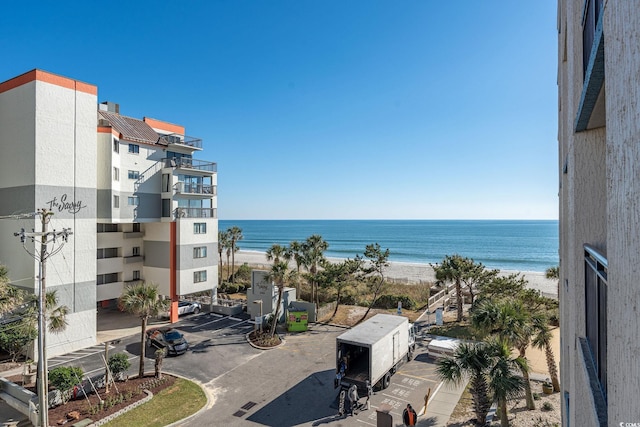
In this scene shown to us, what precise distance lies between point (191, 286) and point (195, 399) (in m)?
15.8

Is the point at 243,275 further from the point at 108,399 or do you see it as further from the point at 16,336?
the point at 108,399

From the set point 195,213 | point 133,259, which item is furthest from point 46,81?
point 133,259

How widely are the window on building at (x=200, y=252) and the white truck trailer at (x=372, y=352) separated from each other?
18649 millimetres

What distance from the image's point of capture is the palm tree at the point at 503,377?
38.6ft

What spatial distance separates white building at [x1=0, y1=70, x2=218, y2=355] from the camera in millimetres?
22703

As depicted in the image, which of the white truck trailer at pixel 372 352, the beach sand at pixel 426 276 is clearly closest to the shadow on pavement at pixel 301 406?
the white truck trailer at pixel 372 352

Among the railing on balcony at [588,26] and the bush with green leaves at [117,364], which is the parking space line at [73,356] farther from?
the railing on balcony at [588,26]

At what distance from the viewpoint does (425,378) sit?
61.2ft

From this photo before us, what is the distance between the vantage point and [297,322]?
2722cm

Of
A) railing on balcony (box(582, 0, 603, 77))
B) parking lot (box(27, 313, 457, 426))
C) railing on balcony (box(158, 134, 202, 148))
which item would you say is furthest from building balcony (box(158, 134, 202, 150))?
railing on balcony (box(582, 0, 603, 77))

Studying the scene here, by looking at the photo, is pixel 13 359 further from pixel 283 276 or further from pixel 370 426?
pixel 370 426

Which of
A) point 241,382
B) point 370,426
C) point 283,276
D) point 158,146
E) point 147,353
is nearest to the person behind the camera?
point 370,426

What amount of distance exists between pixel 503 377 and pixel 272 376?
38.5 ft

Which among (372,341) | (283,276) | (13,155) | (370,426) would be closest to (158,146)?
(13,155)
